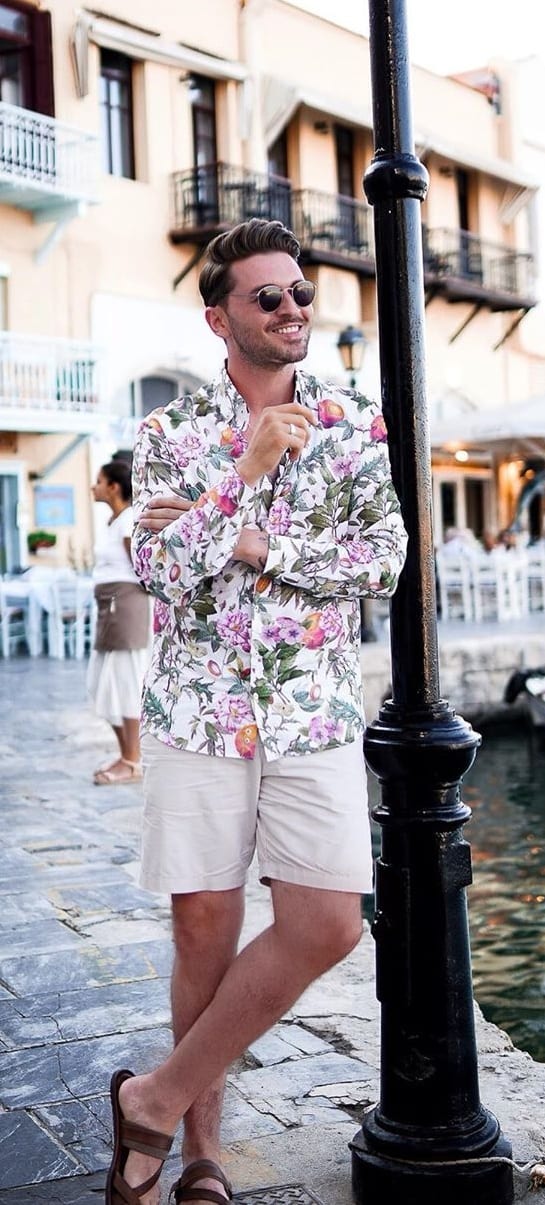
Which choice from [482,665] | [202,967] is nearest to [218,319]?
[202,967]

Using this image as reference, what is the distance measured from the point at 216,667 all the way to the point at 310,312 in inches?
26.9

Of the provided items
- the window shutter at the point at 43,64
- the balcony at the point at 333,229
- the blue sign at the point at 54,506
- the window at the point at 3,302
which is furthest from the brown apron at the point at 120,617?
the balcony at the point at 333,229

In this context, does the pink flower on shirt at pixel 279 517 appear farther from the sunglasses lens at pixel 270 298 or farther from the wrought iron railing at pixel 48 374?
the wrought iron railing at pixel 48 374

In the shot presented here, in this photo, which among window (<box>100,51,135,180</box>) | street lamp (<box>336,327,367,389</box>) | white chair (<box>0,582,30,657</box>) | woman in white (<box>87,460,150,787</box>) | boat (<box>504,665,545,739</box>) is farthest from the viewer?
window (<box>100,51,135,180</box>)

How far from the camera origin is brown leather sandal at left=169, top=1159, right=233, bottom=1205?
8.13 ft

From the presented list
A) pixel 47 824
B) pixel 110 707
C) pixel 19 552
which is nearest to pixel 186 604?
pixel 47 824

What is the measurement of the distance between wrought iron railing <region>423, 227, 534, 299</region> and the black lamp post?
22333 millimetres

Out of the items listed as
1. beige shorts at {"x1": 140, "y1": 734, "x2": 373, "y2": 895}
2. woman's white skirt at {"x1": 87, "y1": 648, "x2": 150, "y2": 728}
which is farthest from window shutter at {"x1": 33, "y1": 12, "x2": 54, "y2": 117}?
beige shorts at {"x1": 140, "y1": 734, "x2": 373, "y2": 895}

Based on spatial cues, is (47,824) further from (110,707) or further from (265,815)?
(265,815)

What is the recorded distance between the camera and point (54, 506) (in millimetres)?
18406

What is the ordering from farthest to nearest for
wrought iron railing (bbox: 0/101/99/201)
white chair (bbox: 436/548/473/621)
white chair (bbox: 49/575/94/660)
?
white chair (bbox: 436/548/473/621)
wrought iron railing (bbox: 0/101/99/201)
white chair (bbox: 49/575/94/660)

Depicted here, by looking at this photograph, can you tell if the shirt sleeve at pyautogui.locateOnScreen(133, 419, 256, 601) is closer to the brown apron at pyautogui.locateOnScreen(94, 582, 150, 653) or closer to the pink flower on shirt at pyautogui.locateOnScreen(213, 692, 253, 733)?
the pink flower on shirt at pyautogui.locateOnScreen(213, 692, 253, 733)

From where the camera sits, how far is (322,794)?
2.41 meters

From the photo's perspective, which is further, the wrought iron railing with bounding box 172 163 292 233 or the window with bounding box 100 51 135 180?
the wrought iron railing with bounding box 172 163 292 233
